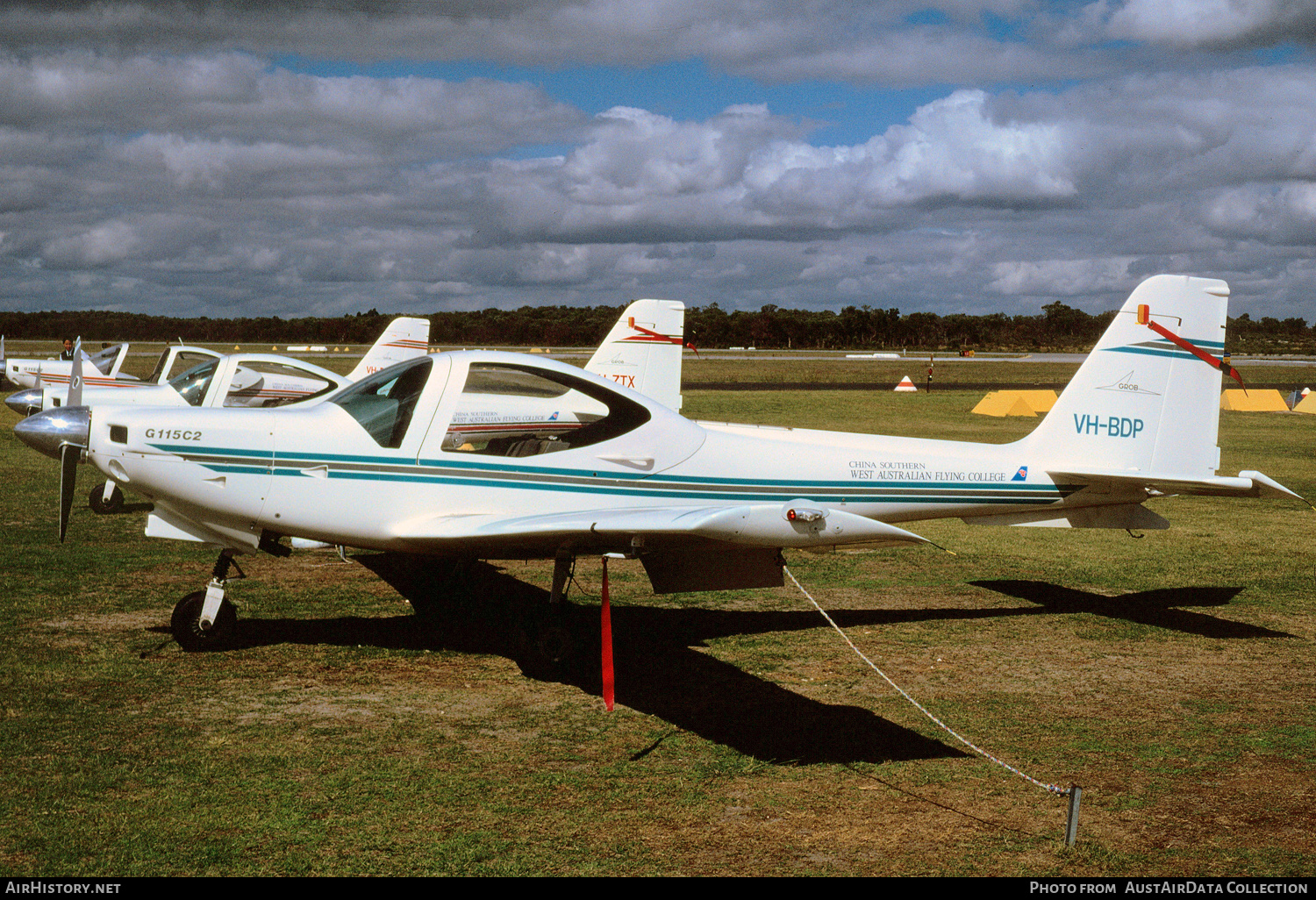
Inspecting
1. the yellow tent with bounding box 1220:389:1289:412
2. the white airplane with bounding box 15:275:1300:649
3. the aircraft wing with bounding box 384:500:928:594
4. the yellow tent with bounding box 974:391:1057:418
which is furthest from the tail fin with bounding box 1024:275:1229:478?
the yellow tent with bounding box 1220:389:1289:412

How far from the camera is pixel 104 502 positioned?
13.1m

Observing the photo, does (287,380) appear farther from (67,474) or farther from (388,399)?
(388,399)

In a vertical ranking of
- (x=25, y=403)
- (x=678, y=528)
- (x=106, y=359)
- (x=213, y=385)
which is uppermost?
(x=106, y=359)

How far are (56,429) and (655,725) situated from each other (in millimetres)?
4576

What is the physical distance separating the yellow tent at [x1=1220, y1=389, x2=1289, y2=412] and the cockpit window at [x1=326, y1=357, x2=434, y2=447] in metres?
33.4

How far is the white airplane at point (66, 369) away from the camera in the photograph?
16.4 meters

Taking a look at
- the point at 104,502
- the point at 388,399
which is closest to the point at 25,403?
the point at 104,502

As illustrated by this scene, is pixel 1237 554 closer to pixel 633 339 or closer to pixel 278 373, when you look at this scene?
pixel 633 339

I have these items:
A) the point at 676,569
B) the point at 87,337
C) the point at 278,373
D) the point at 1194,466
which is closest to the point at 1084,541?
the point at 1194,466

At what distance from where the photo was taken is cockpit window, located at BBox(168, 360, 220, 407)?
1304cm

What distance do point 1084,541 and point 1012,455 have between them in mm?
4767

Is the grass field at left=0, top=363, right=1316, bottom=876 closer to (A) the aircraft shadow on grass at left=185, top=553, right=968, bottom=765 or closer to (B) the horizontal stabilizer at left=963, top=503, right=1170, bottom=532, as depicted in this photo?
(A) the aircraft shadow on grass at left=185, top=553, right=968, bottom=765

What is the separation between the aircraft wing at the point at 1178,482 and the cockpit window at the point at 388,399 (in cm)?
510

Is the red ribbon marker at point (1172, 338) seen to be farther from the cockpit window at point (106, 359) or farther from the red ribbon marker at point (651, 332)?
the cockpit window at point (106, 359)
